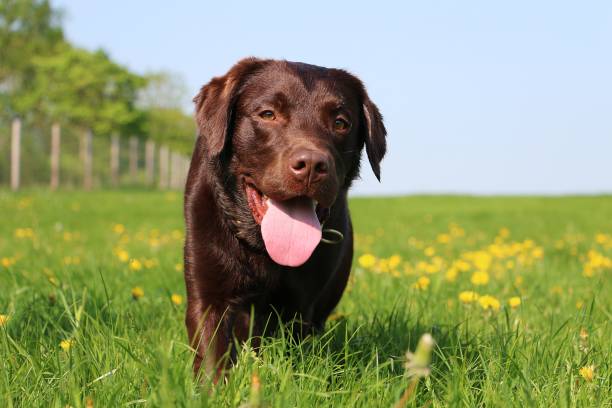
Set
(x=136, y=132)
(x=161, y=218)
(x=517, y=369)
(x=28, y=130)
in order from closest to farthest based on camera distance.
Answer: (x=517, y=369), (x=161, y=218), (x=28, y=130), (x=136, y=132)

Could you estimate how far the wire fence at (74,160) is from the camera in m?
33.6

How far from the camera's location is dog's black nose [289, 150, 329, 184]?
2.61 metres

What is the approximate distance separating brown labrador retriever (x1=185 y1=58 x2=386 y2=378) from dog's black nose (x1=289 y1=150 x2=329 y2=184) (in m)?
0.13

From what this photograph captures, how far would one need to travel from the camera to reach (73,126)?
159ft

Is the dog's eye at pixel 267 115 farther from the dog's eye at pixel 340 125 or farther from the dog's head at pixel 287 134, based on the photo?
the dog's eye at pixel 340 125

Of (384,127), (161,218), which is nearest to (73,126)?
(161,218)

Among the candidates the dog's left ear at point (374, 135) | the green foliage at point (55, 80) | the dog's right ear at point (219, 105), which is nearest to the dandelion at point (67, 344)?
the dog's right ear at point (219, 105)

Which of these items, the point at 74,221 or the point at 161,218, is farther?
the point at 161,218

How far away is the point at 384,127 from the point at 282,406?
187 cm

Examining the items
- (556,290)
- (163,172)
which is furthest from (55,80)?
(556,290)

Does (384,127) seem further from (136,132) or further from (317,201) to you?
(136,132)

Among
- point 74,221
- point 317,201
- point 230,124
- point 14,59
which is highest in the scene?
point 14,59

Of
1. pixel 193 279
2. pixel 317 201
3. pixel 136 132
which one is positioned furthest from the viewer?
pixel 136 132

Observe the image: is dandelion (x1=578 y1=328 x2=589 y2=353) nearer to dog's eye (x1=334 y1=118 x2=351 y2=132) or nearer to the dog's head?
the dog's head
